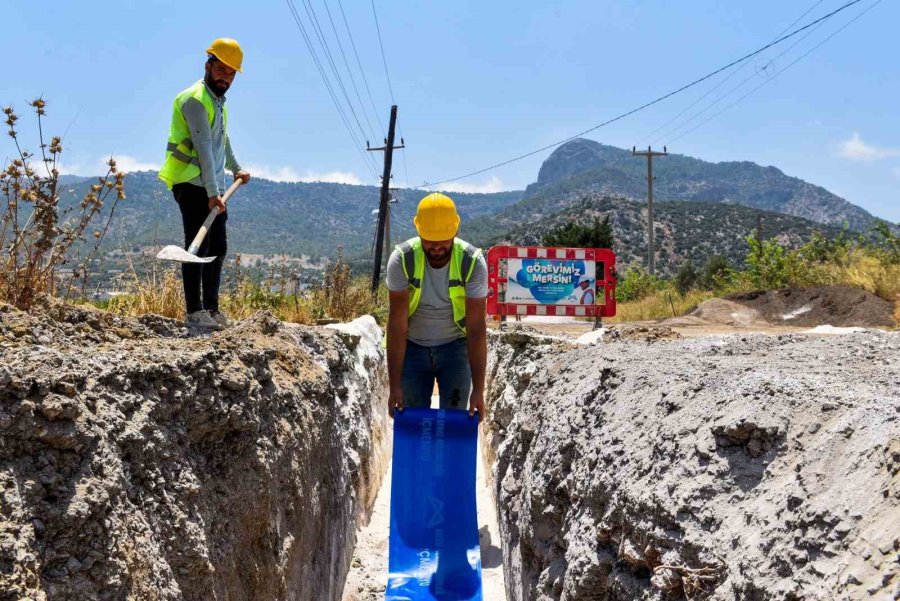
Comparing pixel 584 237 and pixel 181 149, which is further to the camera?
pixel 584 237

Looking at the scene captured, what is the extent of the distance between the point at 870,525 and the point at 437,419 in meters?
3.00

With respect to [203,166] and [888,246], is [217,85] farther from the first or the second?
[888,246]

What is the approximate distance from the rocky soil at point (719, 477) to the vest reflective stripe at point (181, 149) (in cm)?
287

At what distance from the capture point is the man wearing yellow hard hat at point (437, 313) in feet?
14.3

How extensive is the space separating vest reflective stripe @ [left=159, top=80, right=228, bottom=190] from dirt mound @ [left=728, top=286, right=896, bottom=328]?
11353 mm

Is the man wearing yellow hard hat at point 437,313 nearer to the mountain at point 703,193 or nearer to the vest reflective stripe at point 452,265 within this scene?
the vest reflective stripe at point 452,265

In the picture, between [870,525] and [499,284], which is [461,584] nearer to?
[870,525]

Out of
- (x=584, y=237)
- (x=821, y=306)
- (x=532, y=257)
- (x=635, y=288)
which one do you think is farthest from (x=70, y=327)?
(x=584, y=237)

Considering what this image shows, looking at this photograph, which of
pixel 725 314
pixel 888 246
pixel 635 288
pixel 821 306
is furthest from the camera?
pixel 635 288

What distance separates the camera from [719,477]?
2.48 m

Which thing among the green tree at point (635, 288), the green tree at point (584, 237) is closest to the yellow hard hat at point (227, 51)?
the green tree at point (635, 288)

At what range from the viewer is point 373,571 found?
5.80 meters

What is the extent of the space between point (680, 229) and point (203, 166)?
63.2 meters

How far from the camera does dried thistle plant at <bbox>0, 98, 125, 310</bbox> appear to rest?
13.3 ft
